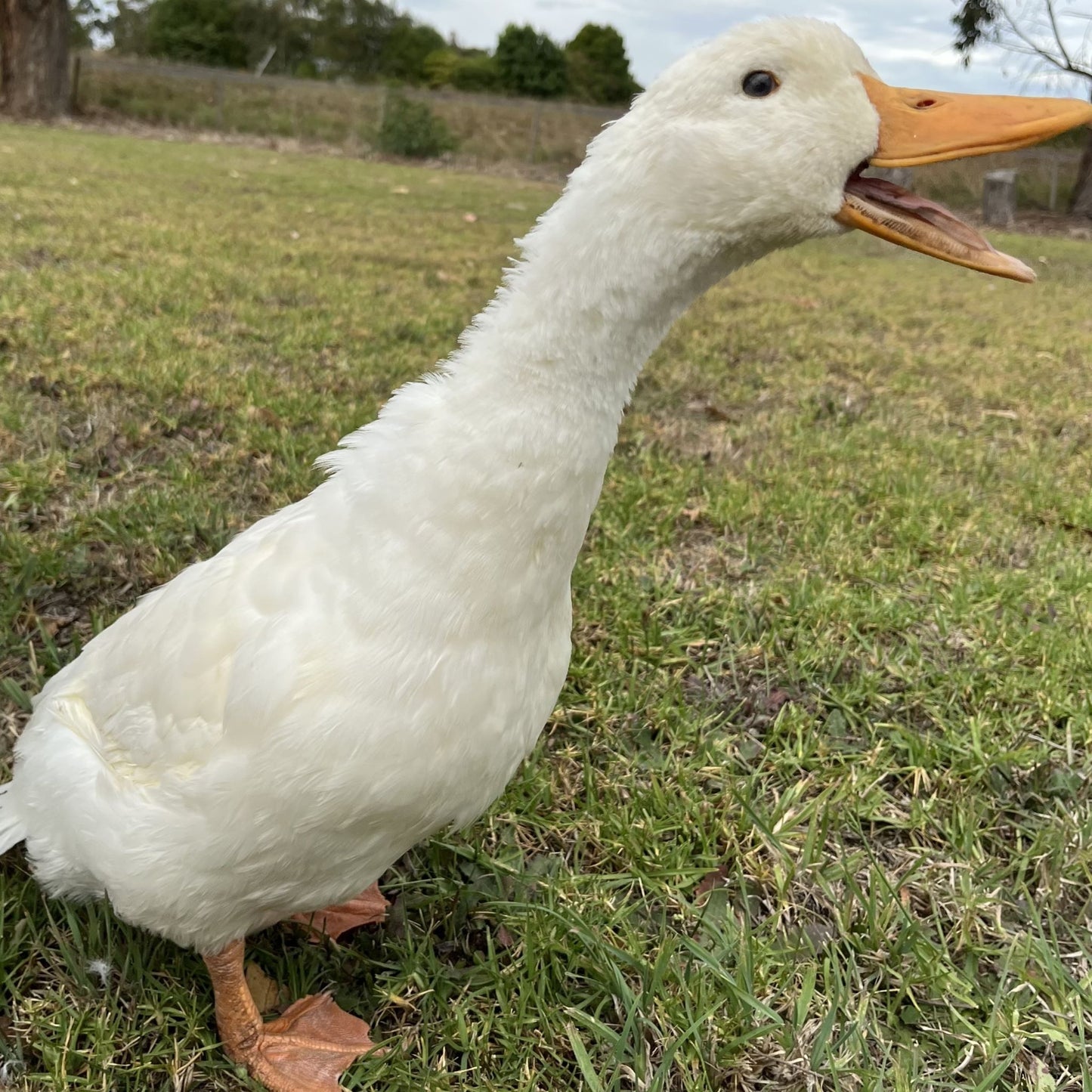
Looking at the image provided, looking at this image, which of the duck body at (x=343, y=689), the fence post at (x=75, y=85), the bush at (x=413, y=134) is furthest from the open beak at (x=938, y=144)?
the fence post at (x=75, y=85)

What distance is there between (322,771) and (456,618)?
28cm

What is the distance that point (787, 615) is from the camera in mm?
2600

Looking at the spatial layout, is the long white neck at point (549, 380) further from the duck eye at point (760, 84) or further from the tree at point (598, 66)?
the tree at point (598, 66)

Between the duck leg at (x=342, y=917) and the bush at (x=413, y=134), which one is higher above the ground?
the bush at (x=413, y=134)

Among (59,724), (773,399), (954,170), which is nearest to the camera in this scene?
(59,724)

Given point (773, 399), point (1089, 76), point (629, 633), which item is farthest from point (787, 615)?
point (1089, 76)

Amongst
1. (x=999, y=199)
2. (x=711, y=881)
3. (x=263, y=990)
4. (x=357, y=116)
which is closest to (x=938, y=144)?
(x=711, y=881)

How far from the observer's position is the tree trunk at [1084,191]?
1745 centimetres

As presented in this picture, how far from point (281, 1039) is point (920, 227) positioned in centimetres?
169

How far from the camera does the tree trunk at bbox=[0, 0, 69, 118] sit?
16.3m

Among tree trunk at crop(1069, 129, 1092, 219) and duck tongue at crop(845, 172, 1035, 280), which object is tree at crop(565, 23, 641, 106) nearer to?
tree trunk at crop(1069, 129, 1092, 219)

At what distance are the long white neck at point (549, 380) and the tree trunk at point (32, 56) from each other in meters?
20.5

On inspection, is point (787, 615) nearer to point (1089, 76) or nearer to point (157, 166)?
point (157, 166)

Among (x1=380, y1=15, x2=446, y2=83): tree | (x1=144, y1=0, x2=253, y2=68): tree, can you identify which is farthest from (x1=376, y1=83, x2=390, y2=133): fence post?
(x1=380, y1=15, x2=446, y2=83): tree
